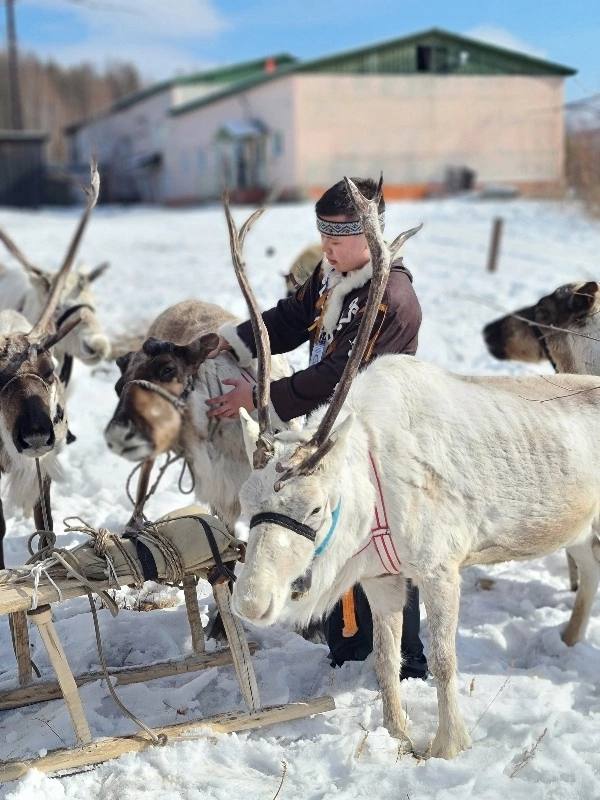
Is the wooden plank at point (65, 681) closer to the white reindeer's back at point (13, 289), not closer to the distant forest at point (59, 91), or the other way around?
the white reindeer's back at point (13, 289)

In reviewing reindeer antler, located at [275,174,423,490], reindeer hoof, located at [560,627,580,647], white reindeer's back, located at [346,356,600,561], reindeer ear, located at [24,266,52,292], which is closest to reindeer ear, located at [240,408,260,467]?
reindeer antler, located at [275,174,423,490]

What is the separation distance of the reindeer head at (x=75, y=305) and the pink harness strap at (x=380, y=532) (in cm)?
361

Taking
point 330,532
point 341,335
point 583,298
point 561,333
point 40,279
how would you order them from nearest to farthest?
point 330,532 < point 341,335 < point 583,298 < point 561,333 < point 40,279

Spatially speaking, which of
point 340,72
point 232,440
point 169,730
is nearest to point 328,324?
point 232,440

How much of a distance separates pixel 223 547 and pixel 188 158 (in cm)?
3239

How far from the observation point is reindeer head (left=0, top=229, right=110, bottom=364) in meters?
6.95

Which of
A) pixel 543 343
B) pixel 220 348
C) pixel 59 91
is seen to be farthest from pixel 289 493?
pixel 59 91

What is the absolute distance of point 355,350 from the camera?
9.28 feet

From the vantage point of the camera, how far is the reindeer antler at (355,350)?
2.65 meters

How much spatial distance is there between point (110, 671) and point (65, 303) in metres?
4.57

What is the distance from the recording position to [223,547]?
337cm

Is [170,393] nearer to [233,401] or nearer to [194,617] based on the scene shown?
[233,401]

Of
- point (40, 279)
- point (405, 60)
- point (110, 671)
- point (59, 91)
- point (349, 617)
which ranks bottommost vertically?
point (110, 671)

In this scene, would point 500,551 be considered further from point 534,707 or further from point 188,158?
point 188,158
